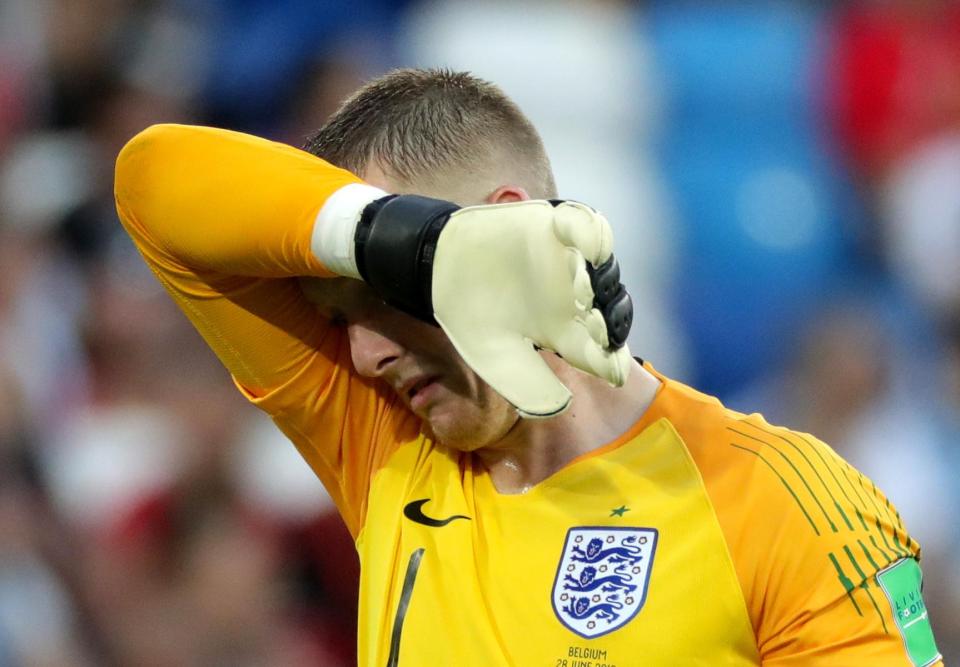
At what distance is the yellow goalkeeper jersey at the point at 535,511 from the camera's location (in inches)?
61.1

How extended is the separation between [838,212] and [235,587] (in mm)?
2089

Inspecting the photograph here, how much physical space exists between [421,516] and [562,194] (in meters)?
2.03

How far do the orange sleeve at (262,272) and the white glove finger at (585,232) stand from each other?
0.36 m

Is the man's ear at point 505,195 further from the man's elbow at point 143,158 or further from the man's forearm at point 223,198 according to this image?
the man's elbow at point 143,158

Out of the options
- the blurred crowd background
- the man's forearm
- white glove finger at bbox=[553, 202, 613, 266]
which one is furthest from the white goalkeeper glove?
the blurred crowd background

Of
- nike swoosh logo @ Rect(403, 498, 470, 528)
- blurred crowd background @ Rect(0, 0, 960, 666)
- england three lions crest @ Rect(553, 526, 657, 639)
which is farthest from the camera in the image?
blurred crowd background @ Rect(0, 0, 960, 666)

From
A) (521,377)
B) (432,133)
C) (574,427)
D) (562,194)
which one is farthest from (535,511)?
(562,194)

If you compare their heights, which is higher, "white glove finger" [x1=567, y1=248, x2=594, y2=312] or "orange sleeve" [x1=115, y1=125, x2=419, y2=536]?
"white glove finger" [x1=567, y1=248, x2=594, y2=312]

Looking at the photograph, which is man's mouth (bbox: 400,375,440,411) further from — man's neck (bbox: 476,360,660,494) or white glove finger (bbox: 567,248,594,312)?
white glove finger (bbox: 567,248,594,312)

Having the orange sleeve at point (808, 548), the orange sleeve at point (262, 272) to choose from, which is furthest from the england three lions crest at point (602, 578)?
the orange sleeve at point (262, 272)

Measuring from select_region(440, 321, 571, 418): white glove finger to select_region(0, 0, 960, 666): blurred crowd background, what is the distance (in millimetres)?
1936

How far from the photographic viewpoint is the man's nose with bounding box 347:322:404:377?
1.78 m

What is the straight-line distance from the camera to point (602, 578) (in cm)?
166

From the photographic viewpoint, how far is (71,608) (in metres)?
3.44
